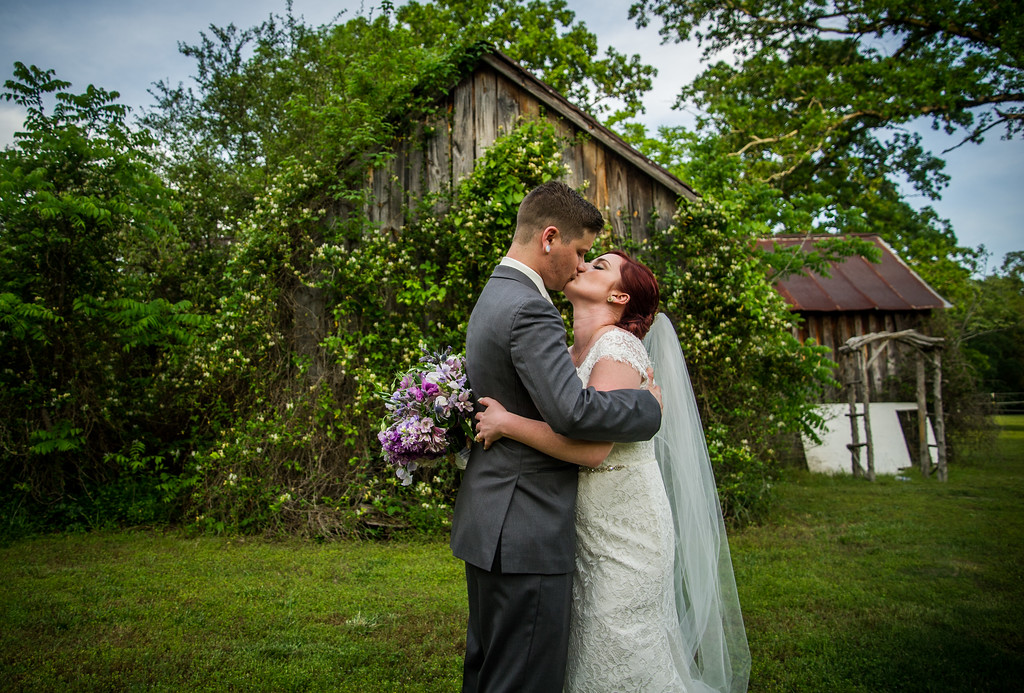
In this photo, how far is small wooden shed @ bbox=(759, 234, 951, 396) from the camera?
50.2ft

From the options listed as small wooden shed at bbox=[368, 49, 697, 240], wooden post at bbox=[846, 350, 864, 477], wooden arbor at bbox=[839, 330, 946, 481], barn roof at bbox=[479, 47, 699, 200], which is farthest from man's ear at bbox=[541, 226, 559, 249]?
wooden post at bbox=[846, 350, 864, 477]

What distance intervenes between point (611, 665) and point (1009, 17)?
1638cm

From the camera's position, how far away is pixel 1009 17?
41.3 ft

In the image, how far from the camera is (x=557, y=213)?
226 centimetres

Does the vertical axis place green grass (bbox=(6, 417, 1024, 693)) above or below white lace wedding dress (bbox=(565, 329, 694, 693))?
below

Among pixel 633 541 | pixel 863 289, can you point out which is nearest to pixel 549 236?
pixel 633 541

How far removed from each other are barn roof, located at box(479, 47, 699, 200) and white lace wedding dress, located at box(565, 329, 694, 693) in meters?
5.73

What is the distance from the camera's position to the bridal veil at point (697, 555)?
113 inches

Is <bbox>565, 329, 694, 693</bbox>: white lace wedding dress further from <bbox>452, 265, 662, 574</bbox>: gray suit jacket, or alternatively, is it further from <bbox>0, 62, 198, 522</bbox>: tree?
<bbox>0, 62, 198, 522</bbox>: tree

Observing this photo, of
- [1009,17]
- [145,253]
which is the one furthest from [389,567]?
[1009,17]

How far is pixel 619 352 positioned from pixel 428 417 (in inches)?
31.5

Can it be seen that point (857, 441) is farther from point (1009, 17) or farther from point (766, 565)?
point (1009, 17)

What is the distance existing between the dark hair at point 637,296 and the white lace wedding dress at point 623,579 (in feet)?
0.90

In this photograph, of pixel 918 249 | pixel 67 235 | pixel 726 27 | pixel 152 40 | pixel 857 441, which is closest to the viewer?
pixel 67 235
